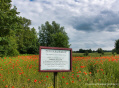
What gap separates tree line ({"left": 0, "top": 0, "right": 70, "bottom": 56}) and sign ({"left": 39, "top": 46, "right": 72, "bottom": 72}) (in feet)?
37.1

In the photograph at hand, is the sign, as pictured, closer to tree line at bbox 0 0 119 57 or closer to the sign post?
the sign post

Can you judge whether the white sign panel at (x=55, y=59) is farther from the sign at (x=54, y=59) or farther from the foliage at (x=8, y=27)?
the foliage at (x=8, y=27)

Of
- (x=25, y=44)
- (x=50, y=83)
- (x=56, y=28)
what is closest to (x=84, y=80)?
(x=50, y=83)

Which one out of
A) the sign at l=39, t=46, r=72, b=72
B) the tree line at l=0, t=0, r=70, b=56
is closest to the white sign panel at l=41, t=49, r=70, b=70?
the sign at l=39, t=46, r=72, b=72

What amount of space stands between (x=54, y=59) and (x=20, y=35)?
30742mm

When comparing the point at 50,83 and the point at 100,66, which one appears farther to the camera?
the point at 100,66

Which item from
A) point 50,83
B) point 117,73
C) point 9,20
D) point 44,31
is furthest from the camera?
point 44,31

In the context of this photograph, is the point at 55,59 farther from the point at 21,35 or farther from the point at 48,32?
the point at 48,32

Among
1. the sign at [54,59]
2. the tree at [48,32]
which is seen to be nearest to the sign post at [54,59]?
the sign at [54,59]

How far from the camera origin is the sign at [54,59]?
2.95 m

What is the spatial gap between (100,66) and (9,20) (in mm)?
11749

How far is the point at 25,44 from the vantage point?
105 ft

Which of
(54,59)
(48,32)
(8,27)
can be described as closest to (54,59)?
(54,59)

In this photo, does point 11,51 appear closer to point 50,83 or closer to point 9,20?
point 9,20
